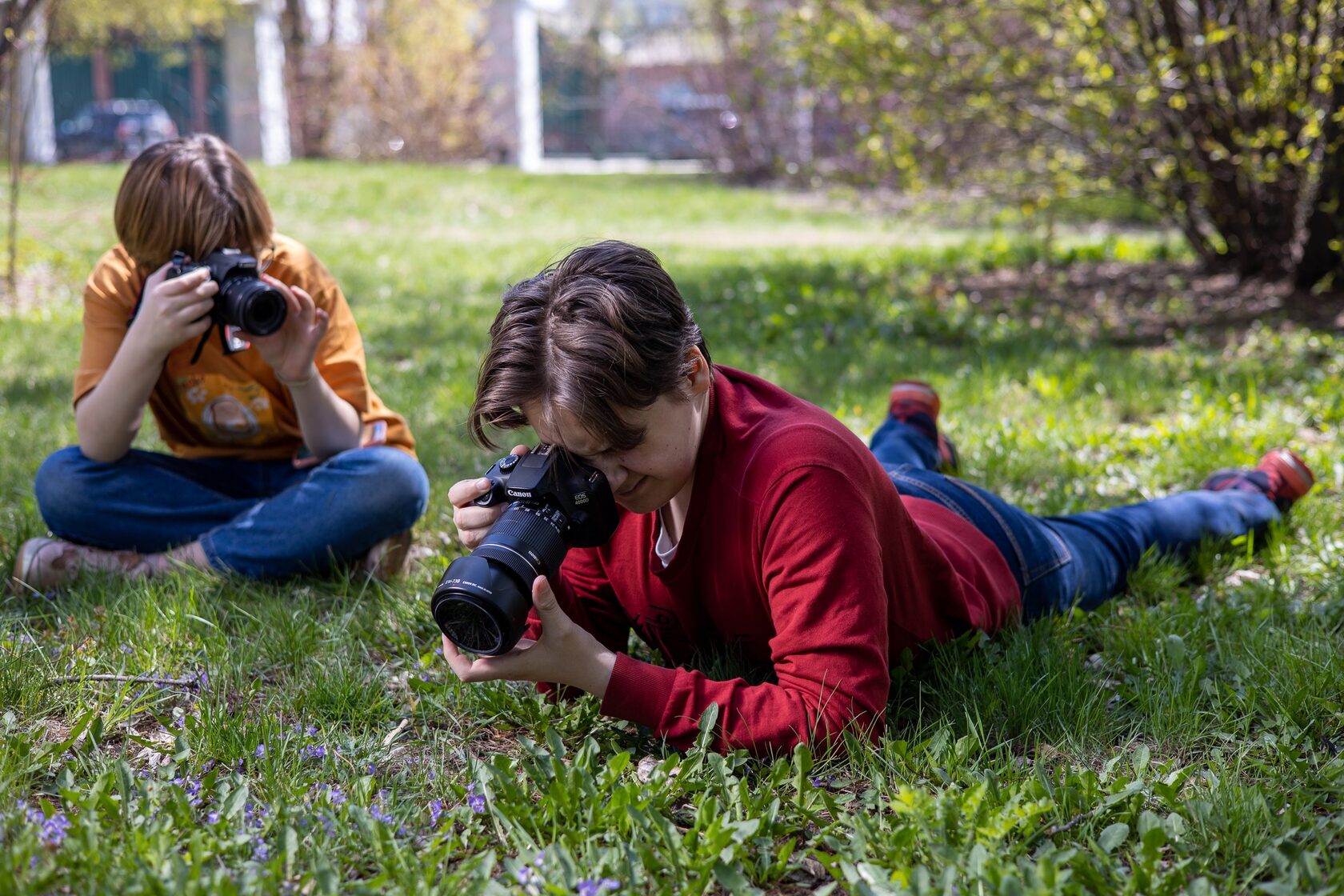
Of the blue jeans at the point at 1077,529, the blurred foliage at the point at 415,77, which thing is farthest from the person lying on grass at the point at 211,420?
the blurred foliage at the point at 415,77

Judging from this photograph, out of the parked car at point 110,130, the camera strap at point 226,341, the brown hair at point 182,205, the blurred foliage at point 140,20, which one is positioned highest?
the blurred foliage at point 140,20

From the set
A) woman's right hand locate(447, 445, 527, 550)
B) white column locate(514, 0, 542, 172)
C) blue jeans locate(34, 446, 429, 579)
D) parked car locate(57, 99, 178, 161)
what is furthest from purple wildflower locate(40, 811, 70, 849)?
white column locate(514, 0, 542, 172)

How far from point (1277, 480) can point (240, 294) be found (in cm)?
277

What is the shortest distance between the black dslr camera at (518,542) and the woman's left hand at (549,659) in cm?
7

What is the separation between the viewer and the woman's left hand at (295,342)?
9.47ft

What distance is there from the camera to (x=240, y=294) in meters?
2.75

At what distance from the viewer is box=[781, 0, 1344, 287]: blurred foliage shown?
18.3 ft

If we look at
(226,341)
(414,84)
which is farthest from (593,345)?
(414,84)

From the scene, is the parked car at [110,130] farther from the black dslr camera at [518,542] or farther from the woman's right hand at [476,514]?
the black dslr camera at [518,542]

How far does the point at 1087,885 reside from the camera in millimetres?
1785

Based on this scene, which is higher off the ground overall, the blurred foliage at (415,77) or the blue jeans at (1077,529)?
the blurred foliage at (415,77)

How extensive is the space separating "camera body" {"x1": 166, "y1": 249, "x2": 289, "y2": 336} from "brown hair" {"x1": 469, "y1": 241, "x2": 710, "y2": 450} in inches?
38.4

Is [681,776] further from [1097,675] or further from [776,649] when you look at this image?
[1097,675]

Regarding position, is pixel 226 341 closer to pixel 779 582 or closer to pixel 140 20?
pixel 779 582
